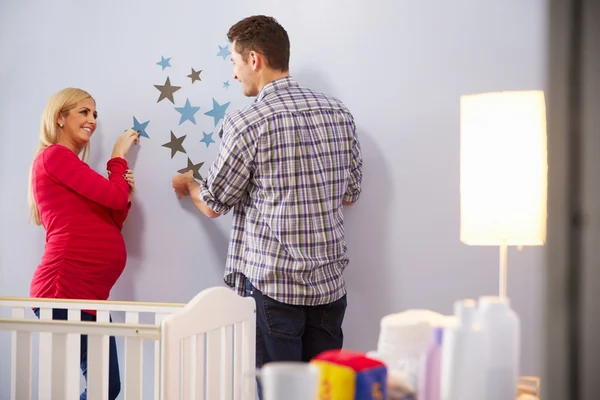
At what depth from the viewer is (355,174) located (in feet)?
7.04

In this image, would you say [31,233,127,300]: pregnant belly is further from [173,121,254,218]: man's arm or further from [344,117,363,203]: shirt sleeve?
[344,117,363,203]: shirt sleeve

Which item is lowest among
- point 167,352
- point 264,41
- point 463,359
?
point 167,352

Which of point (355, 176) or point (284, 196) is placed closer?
point (284, 196)

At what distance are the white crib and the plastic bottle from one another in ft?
2.03

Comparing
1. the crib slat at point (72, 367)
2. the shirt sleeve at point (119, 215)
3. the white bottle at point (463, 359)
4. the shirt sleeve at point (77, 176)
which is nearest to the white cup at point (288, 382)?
the white bottle at point (463, 359)

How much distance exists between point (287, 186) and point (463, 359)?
1.11 metres

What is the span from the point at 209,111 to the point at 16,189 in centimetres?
88

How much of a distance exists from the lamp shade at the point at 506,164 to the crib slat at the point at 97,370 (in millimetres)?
945

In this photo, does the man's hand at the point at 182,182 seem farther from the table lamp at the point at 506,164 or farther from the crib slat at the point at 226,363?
the table lamp at the point at 506,164

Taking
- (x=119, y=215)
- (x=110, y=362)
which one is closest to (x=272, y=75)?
(x=119, y=215)

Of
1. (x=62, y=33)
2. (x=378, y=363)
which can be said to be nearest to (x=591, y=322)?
(x=378, y=363)

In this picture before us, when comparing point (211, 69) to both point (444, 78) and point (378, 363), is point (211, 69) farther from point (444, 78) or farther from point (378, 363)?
point (378, 363)

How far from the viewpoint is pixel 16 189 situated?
107 inches

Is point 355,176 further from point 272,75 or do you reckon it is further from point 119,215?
point 119,215
